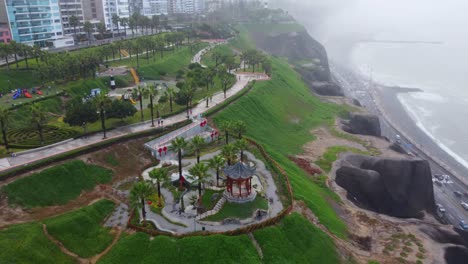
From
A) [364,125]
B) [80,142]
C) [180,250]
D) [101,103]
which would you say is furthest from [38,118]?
[364,125]

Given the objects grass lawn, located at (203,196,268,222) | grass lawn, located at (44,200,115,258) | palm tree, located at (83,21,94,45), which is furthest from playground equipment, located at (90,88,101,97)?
palm tree, located at (83,21,94,45)

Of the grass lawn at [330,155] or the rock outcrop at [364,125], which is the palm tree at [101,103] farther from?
the rock outcrop at [364,125]

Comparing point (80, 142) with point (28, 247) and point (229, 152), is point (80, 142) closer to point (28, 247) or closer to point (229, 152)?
point (229, 152)

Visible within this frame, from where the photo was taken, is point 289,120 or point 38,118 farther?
point 289,120

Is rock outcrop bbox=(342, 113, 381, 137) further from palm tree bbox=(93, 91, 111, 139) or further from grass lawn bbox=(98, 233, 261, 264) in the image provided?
grass lawn bbox=(98, 233, 261, 264)

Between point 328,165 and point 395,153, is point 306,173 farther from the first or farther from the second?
point 395,153

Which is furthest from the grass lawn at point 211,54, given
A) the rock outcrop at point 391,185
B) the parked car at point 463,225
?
the parked car at point 463,225

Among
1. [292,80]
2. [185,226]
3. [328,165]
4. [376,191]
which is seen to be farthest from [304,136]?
[185,226]
